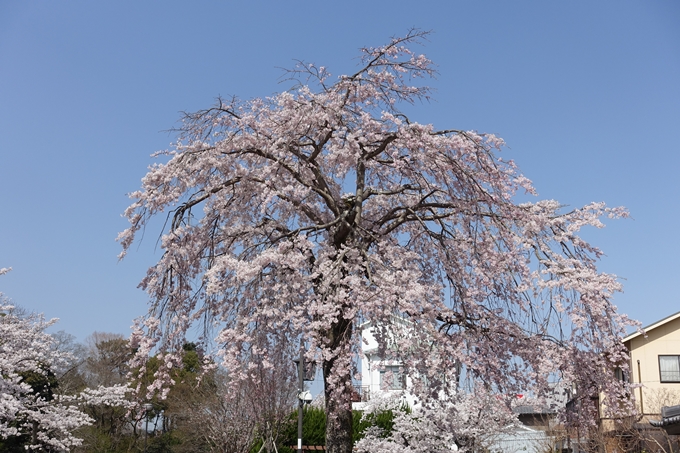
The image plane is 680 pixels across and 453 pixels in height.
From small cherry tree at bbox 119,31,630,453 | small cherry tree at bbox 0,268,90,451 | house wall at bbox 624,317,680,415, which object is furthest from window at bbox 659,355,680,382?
small cherry tree at bbox 0,268,90,451

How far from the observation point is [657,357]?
70.6ft

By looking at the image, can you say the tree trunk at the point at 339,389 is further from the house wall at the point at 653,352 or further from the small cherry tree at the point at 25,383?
the house wall at the point at 653,352

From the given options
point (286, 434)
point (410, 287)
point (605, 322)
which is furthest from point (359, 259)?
point (286, 434)

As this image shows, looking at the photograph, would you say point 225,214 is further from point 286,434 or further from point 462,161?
point 286,434

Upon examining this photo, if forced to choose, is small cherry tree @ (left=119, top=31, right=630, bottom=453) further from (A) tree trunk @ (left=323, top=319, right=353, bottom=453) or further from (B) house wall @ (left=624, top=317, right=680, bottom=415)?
(B) house wall @ (left=624, top=317, right=680, bottom=415)

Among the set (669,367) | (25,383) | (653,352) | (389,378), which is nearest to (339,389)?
(389,378)

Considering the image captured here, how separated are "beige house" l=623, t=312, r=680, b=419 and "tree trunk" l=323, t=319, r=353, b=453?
14473 mm

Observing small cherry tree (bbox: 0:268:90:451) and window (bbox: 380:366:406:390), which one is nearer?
window (bbox: 380:366:406:390)

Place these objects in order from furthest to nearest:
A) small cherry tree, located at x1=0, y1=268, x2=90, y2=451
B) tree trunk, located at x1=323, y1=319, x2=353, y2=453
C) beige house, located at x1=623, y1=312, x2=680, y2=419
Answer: beige house, located at x1=623, y1=312, x2=680, y2=419, small cherry tree, located at x1=0, y1=268, x2=90, y2=451, tree trunk, located at x1=323, y1=319, x2=353, y2=453

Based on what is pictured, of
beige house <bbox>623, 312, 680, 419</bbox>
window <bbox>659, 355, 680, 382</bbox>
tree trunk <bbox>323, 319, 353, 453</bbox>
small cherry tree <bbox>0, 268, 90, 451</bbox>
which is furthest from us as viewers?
window <bbox>659, 355, 680, 382</bbox>

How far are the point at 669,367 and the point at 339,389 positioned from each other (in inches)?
656

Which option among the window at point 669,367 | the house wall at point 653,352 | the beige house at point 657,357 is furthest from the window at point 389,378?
the window at point 669,367

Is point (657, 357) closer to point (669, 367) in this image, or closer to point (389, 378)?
point (669, 367)

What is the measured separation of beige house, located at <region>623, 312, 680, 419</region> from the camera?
69.8 feet
